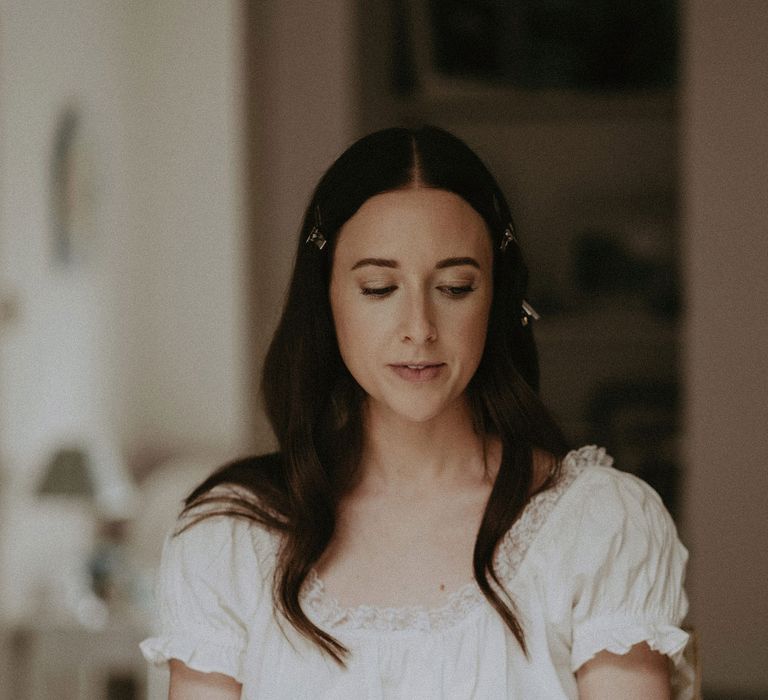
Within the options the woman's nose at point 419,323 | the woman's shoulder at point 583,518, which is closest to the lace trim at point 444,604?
the woman's shoulder at point 583,518

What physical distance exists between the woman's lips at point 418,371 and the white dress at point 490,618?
214 millimetres

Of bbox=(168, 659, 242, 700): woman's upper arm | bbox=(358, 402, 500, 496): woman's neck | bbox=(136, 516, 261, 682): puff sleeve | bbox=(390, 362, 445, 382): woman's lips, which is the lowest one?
bbox=(168, 659, 242, 700): woman's upper arm

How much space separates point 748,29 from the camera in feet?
10.4

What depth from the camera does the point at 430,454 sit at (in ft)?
5.11

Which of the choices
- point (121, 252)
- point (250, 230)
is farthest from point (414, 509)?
point (121, 252)

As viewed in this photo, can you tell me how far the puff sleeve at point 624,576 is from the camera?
1.38 meters

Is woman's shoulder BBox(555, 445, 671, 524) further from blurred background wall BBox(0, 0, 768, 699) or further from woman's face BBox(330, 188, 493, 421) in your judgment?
blurred background wall BBox(0, 0, 768, 699)

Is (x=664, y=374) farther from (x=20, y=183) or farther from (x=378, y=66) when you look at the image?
(x=20, y=183)

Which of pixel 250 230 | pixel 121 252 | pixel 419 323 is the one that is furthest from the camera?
pixel 121 252

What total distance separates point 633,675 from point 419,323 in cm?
42

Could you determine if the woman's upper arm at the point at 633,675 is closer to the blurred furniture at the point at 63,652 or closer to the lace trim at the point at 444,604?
the lace trim at the point at 444,604

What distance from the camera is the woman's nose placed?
1.38 metres

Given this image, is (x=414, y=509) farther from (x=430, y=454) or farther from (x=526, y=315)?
(x=526, y=315)

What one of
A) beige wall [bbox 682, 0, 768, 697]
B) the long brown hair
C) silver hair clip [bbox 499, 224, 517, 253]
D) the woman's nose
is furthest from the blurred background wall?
the woman's nose
